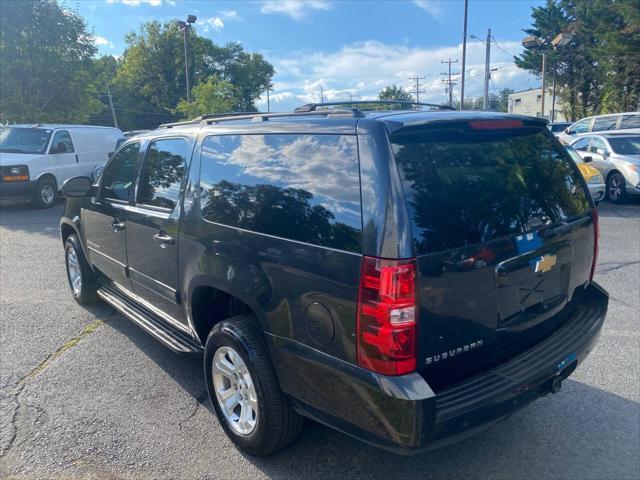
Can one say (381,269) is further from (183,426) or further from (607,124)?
(607,124)

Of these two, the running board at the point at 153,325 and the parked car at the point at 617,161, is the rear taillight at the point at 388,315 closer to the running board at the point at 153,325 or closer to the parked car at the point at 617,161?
the running board at the point at 153,325

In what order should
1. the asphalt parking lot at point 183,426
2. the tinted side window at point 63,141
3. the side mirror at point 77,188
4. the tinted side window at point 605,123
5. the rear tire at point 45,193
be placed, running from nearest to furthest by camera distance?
the asphalt parking lot at point 183,426 < the side mirror at point 77,188 < the rear tire at point 45,193 < the tinted side window at point 63,141 < the tinted side window at point 605,123

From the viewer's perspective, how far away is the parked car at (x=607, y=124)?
16.9 metres

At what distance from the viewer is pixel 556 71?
149 ft

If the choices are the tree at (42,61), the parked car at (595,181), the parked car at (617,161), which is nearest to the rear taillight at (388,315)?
the parked car at (595,181)

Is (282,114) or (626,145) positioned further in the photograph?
(626,145)

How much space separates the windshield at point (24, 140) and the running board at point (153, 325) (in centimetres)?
970

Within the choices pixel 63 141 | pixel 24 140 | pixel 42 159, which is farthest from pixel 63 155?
pixel 24 140

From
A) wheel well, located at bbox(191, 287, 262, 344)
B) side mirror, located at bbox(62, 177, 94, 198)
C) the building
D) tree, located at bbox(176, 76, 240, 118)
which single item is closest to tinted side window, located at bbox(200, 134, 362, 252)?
wheel well, located at bbox(191, 287, 262, 344)

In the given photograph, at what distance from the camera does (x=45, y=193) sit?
1270 cm

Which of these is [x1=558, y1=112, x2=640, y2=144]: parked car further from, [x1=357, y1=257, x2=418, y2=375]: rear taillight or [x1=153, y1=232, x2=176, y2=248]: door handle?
[x1=357, y1=257, x2=418, y2=375]: rear taillight

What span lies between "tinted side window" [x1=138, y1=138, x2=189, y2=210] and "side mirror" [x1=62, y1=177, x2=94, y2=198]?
44.3 inches

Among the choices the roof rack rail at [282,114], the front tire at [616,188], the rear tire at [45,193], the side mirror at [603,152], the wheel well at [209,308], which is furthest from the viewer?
the side mirror at [603,152]

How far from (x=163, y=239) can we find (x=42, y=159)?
423 inches
